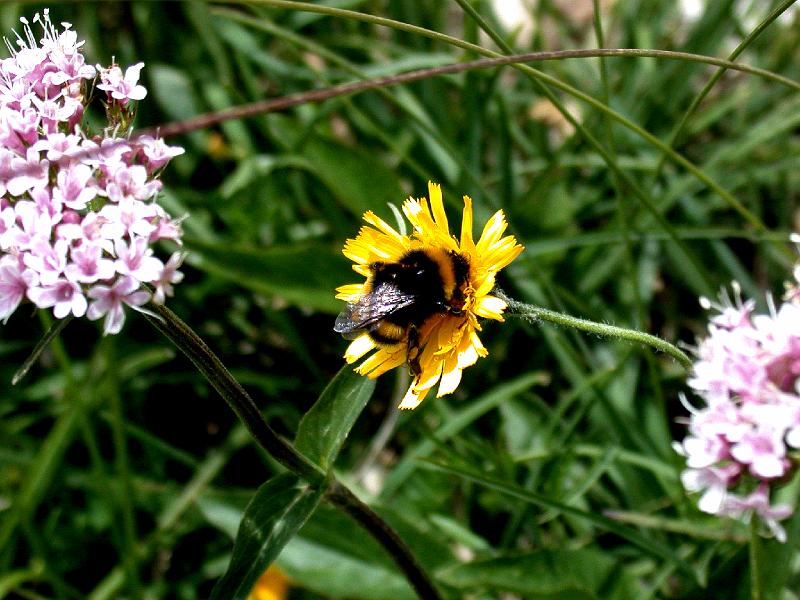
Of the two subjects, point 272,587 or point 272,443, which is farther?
point 272,587

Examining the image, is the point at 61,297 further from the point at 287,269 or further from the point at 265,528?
the point at 287,269

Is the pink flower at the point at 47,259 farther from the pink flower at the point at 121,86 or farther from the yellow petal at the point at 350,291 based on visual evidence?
the yellow petal at the point at 350,291

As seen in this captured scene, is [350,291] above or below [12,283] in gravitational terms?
above

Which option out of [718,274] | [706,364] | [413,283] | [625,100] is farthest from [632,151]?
[706,364]

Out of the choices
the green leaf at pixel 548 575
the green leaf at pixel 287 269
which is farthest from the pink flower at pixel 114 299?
the green leaf at pixel 287 269

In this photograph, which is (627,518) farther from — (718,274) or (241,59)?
(241,59)

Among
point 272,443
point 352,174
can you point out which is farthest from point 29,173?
point 352,174

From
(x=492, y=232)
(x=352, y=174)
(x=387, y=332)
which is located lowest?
(x=387, y=332)

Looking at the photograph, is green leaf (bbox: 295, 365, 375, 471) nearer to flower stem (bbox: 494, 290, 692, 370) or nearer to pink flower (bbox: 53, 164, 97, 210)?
flower stem (bbox: 494, 290, 692, 370)
